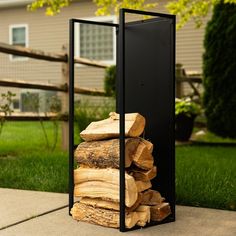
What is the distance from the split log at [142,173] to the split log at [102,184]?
13cm

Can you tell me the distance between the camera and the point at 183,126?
884 cm

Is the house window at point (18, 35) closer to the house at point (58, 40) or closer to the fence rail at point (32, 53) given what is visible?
the house at point (58, 40)

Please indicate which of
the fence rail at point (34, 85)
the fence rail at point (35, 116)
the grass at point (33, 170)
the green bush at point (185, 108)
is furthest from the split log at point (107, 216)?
the green bush at point (185, 108)

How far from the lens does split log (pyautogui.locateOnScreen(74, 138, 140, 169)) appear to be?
3.26m

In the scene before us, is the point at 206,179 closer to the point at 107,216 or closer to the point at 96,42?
the point at 107,216

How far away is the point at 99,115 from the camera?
7398 millimetres

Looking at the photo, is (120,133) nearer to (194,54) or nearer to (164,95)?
(164,95)

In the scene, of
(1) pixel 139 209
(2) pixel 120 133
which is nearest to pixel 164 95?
(2) pixel 120 133

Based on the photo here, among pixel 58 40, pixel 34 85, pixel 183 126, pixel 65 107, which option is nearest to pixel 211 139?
pixel 183 126

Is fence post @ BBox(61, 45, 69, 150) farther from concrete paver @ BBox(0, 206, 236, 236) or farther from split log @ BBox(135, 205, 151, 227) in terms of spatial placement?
split log @ BBox(135, 205, 151, 227)

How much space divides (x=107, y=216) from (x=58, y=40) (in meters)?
13.0

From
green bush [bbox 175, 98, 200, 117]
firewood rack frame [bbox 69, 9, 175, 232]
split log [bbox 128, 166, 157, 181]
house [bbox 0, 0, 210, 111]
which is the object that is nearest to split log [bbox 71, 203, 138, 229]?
firewood rack frame [bbox 69, 9, 175, 232]

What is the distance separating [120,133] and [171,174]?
1.87 ft

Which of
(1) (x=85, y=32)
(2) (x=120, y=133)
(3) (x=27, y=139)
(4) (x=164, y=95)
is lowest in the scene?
(3) (x=27, y=139)
